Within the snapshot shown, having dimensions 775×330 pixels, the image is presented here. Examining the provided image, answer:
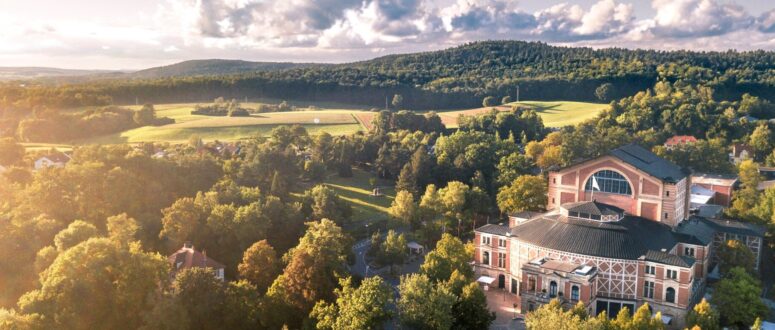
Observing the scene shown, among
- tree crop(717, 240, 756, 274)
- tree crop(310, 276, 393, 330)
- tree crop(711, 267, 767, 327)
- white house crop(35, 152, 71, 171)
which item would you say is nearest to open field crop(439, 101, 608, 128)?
white house crop(35, 152, 71, 171)

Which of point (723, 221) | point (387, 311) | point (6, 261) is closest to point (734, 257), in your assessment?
point (723, 221)

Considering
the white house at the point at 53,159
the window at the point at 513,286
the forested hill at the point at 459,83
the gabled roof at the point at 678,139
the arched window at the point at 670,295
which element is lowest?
the window at the point at 513,286

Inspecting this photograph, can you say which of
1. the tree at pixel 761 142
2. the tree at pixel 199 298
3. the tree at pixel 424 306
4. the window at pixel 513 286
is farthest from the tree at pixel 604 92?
the tree at pixel 199 298

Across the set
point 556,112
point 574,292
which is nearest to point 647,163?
point 574,292

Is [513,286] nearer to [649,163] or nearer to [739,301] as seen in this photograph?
[739,301]

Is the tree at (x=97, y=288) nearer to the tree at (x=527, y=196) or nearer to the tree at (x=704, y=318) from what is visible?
the tree at (x=704, y=318)

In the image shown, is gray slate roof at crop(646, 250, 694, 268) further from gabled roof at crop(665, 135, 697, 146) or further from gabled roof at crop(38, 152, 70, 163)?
gabled roof at crop(38, 152, 70, 163)

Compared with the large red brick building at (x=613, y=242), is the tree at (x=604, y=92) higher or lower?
higher
